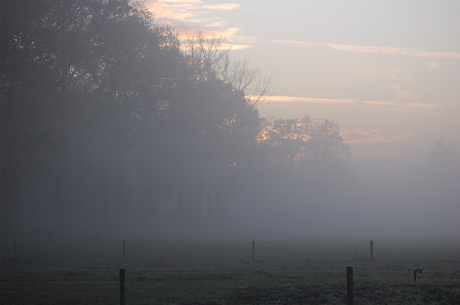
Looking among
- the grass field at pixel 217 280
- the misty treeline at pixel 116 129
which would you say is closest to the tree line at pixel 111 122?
the misty treeline at pixel 116 129

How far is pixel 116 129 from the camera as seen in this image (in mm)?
47969

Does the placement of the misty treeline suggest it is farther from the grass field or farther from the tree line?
the grass field

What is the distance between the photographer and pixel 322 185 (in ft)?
300

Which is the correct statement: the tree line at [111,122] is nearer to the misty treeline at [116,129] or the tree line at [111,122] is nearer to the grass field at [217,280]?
the misty treeline at [116,129]

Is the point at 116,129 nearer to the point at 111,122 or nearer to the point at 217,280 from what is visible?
the point at 111,122

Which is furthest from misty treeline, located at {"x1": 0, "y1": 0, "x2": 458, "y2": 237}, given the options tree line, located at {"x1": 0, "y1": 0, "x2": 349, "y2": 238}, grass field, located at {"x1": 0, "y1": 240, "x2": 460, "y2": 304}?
grass field, located at {"x1": 0, "y1": 240, "x2": 460, "y2": 304}

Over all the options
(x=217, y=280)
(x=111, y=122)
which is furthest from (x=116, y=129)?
(x=217, y=280)

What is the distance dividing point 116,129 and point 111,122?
95 cm

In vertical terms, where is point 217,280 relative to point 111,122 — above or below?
below

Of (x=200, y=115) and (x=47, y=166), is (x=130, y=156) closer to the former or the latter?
(x=200, y=115)

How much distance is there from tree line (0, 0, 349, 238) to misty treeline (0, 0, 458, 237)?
126 millimetres

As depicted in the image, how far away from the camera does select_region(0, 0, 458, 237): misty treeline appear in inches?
1259

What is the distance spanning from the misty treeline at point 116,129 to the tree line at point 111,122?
126mm

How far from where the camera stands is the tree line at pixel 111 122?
3172 cm
